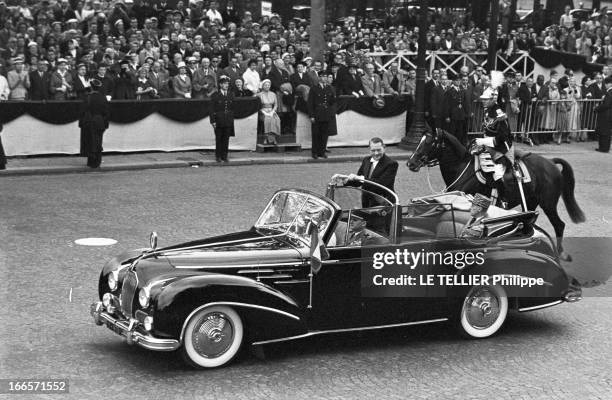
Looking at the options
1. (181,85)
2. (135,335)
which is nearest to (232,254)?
(135,335)

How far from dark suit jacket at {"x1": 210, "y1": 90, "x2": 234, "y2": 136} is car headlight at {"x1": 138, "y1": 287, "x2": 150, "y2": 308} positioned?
12482 mm

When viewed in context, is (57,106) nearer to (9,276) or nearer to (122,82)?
(122,82)

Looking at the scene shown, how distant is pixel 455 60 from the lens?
102ft

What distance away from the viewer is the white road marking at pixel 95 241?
1391cm

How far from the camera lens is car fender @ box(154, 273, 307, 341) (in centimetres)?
888

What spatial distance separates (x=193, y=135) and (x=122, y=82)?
188 centimetres

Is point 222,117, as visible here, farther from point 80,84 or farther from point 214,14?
point 214,14

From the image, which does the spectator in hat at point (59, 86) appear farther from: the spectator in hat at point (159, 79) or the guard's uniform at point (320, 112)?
the guard's uniform at point (320, 112)

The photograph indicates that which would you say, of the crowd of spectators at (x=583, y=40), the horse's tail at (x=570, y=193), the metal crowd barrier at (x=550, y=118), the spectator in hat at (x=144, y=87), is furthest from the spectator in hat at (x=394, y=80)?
the horse's tail at (x=570, y=193)

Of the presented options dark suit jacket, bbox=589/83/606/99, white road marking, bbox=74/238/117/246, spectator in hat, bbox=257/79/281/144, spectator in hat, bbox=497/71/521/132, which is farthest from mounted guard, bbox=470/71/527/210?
dark suit jacket, bbox=589/83/606/99

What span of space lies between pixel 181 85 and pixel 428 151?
33.2 feet

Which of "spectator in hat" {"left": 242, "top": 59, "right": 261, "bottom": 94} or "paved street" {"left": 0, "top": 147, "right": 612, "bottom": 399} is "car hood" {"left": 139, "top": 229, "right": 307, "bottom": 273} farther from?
"spectator in hat" {"left": 242, "top": 59, "right": 261, "bottom": 94}

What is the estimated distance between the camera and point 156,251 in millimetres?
9844

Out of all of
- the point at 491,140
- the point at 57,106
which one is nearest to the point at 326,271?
the point at 491,140
